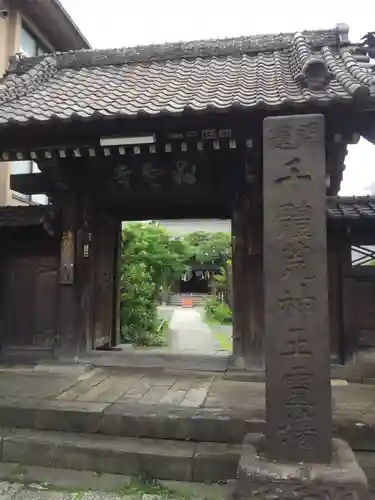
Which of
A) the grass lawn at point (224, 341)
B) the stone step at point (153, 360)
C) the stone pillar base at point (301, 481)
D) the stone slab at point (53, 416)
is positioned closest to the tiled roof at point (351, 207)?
the stone step at point (153, 360)

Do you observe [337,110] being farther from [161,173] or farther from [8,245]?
[8,245]

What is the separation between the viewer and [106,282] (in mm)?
8336

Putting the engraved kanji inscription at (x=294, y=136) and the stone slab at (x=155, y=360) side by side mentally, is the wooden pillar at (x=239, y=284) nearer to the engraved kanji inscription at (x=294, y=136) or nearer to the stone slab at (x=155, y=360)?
the stone slab at (x=155, y=360)

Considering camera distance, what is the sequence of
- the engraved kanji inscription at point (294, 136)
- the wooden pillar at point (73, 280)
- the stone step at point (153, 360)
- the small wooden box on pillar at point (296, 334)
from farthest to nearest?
the wooden pillar at point (73, 280) → the stone step at point (153, 360) → the engraved kanji inscription at point (294, 136) → the small wooden box on pillar at point (296, 334)

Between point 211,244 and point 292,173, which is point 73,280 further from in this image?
point 211,244

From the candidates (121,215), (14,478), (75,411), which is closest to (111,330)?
(121,215)

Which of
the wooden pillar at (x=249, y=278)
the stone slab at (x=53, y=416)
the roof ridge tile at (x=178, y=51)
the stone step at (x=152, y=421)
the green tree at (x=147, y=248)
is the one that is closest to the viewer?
the stone step at (x=152, y=421)

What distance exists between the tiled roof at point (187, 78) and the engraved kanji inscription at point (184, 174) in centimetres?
118

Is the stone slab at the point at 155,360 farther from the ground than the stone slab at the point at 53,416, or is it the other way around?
the stone slab at the point at 155,360

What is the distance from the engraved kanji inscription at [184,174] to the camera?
22.7 ft

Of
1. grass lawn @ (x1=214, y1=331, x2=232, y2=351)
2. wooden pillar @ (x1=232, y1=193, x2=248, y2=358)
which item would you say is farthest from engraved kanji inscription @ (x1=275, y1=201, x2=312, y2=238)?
grass lawn @ (x1=214, y1=331, x2=232, y2=351)

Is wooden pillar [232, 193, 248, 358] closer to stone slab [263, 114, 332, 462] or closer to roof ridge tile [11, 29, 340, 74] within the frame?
stone slab [263, 114, 332, 462]

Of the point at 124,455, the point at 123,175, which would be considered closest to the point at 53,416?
the point at 124,455

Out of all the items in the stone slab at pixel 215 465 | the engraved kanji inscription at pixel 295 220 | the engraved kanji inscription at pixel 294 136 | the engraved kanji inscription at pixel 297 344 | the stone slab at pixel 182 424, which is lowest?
the stone slab at pixel 215 465
